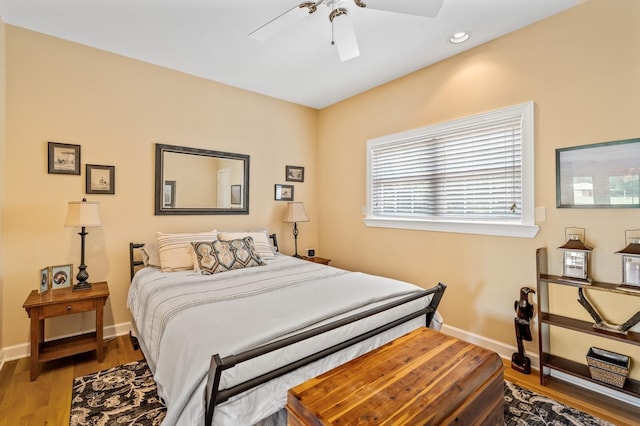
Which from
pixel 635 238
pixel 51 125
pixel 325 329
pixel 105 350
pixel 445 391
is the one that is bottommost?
pixel 105 350

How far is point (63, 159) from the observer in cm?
274

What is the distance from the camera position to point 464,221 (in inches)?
114

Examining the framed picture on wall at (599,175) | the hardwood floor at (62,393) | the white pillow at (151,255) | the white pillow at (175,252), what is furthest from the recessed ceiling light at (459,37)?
the white pillow at (151,255)

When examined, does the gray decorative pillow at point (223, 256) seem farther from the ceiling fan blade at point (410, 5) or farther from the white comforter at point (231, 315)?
the ceiling fan blade at point (410, 5)

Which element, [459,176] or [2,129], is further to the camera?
[459,176]

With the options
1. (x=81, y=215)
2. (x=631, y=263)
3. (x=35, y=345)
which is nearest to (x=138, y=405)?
(x=35, y=345)

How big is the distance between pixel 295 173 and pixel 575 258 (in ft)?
10.6

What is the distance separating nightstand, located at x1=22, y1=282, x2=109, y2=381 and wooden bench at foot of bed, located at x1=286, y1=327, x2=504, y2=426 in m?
2.15

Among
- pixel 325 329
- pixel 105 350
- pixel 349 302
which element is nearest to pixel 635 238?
pixel 349 302

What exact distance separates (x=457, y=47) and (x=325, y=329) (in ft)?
9.11

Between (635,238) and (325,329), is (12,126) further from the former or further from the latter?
(635,238)

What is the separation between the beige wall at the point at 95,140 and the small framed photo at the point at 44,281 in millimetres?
224

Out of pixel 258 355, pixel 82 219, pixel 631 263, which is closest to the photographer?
pixel 258 355

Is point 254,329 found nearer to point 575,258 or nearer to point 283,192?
point 575,258
